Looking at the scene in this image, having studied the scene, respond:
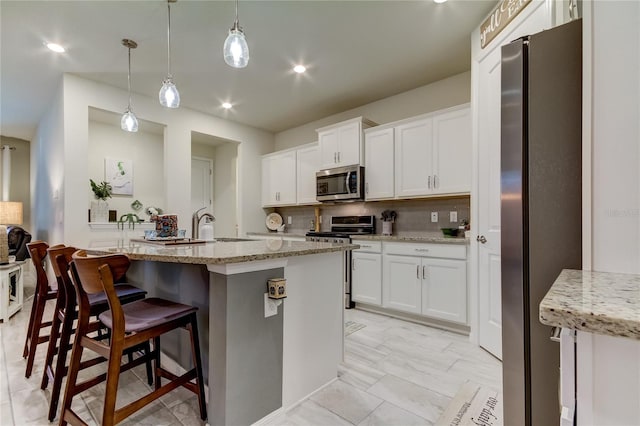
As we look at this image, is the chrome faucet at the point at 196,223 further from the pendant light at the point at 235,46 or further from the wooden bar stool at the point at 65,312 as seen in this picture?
the pendant light at the point at 235,46

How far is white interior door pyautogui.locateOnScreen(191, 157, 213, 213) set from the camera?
5.86 metres

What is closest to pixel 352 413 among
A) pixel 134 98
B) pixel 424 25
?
pixel 424 25

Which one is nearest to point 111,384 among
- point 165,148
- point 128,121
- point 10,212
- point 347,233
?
point 128,121

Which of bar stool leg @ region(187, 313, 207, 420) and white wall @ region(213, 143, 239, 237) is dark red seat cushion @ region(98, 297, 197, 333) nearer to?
bar stool leg @ region(187, 313, 207, 420)

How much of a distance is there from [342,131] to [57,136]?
140 inches

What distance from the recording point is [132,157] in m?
5.42

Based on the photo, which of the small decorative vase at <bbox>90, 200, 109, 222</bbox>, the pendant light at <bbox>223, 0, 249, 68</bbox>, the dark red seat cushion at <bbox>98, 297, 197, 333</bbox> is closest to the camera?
the dark red seat cushion at <bbox>98, 297, 197, 333</bbox>

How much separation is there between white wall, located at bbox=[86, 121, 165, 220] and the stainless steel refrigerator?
5433 mm

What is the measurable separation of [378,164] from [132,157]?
446 centimetres

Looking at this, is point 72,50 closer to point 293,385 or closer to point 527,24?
point 293,385

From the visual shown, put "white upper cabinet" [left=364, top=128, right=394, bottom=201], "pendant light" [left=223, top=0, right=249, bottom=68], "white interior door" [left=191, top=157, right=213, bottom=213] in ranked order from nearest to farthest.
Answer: "pendant light" [left=223, top=0, right=249, bottom=68] < "white upper cabinet" [left=364, top=128, right=394, bottom=201] < "white interior door" [left=191, top=157, right=213, bottom=213]

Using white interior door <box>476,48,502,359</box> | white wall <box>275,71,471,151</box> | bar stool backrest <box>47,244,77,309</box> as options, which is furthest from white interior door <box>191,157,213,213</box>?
white interior door <box>476,48,502,359</box>

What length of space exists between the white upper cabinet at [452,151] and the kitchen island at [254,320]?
176 cm

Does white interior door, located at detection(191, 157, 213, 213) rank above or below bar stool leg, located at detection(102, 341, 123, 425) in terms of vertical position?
above
